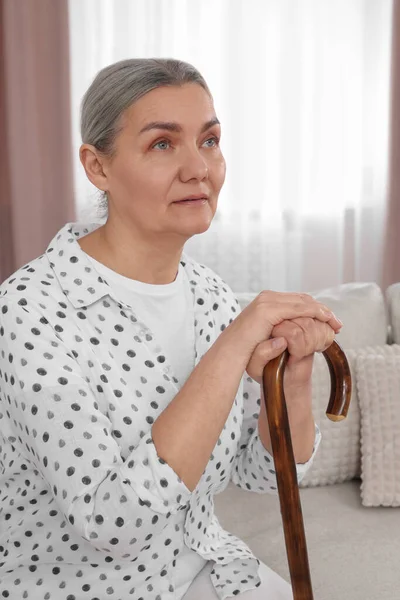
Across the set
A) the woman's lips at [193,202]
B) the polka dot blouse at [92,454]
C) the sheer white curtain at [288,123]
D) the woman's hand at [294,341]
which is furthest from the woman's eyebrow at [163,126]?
the sheer white curtain at [288,123]

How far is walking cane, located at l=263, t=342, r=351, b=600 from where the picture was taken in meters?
0.94

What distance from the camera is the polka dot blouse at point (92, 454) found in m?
1.02

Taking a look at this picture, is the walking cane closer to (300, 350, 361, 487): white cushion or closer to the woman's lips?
the woman's lips

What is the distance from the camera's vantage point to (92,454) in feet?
3.38

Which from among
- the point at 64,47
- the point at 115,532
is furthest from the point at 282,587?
the point at 64,47

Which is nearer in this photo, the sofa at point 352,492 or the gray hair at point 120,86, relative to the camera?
the gray hair at point 120,86

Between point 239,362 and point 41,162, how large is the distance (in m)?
2.30

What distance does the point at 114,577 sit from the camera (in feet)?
3.98

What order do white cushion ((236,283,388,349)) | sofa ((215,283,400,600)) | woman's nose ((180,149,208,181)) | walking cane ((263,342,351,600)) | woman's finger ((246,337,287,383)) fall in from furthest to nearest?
white cushion ((236,283,388,349)), sofa ((215,283,400,600)), woman's nose ((180,149,208,181)), woman's finger ((246,337,287,383)), walking cane ((263,342,351,600))

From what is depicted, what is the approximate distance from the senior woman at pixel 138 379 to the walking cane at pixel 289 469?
8 cm

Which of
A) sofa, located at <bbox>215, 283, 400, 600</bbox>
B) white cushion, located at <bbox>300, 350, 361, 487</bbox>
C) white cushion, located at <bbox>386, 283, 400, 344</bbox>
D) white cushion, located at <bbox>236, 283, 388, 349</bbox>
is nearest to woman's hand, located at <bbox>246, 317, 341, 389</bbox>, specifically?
sofa, located at <bbox>215, 283, 400, 600</bbox>

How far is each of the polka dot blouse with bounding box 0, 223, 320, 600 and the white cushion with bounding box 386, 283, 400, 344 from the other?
3.18 ft

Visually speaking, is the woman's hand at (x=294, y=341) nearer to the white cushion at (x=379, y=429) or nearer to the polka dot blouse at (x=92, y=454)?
the polka dot blouse at (x=92, y=454)

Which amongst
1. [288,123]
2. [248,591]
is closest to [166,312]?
[248,591]
